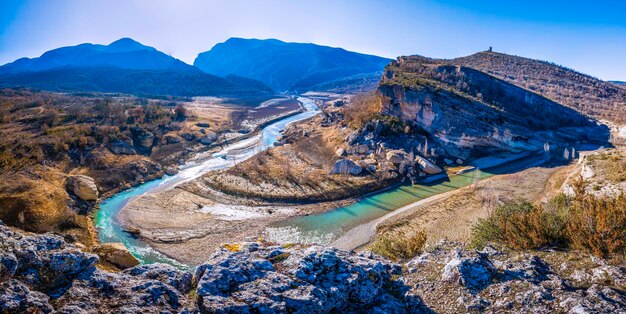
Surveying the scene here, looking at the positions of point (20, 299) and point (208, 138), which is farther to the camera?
point (208, 138)

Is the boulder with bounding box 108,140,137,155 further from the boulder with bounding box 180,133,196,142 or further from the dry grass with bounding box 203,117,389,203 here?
the dry grass with bounding box 203,117,389,203

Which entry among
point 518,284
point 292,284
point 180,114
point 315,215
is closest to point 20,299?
point 292,284

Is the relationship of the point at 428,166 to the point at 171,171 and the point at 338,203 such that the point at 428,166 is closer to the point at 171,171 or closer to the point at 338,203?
the point at 338,203

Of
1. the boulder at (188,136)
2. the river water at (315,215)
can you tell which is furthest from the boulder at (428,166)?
the boulder at (188,136)

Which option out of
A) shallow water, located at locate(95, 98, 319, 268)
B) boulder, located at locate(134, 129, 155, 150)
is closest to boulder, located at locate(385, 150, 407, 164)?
shallow water, located at locate(95, 98, 319, 268)

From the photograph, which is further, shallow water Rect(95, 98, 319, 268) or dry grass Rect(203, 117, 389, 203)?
dry grass Rect(203, 117, 389, 203)

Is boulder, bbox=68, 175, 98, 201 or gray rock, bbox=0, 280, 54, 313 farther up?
gray rock, bbox=0, 280, 54, 313
